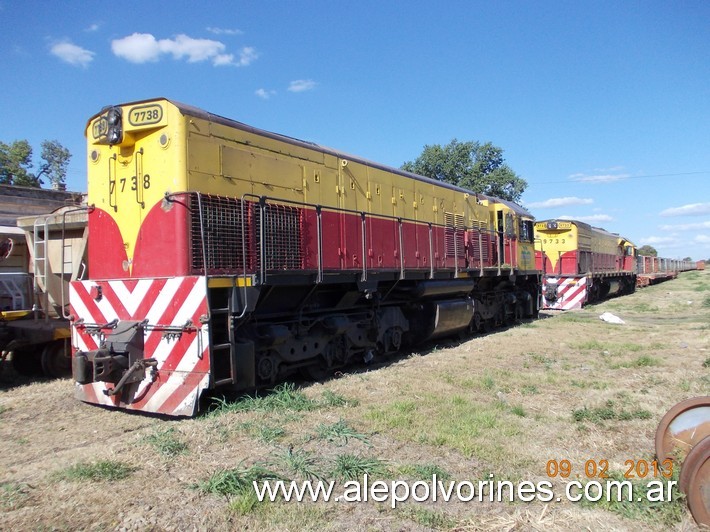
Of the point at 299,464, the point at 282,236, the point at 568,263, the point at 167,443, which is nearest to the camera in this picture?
the point at 299,464

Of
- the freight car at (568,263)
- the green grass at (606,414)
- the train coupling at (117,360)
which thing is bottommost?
the green grass at (606,414)

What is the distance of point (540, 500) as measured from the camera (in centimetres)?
377

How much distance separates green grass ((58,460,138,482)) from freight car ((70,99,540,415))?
1.50m

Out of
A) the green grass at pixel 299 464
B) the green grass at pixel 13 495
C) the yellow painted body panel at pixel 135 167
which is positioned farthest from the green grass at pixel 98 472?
the yellow painted body panel at pixel 135 167

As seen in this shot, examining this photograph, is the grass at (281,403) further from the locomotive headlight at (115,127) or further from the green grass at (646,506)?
the locomotive headlight at (115,127)

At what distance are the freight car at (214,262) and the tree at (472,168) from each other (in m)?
41.8

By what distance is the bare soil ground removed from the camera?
3508 millimetres

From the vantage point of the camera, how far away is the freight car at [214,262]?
607cm

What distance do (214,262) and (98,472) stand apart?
2857 mm

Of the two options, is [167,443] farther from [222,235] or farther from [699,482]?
[699,482]

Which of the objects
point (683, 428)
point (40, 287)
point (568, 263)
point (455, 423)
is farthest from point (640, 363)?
point (568, 263)

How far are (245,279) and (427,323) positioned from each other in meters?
5.78

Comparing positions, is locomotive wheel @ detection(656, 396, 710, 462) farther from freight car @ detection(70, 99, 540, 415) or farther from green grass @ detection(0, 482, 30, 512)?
green grass @ detection(0, 482, 30, 512)

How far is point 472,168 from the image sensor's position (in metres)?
49.9
